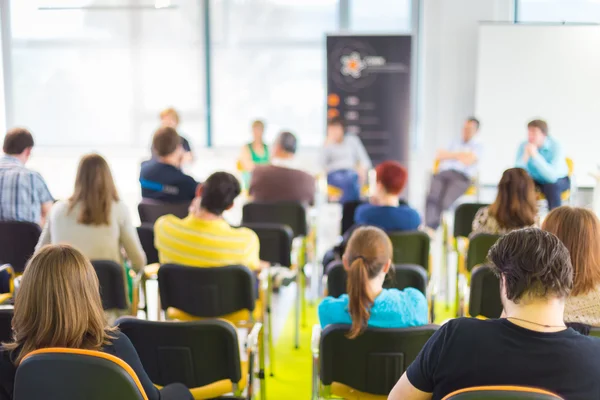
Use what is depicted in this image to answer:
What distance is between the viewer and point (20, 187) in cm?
443

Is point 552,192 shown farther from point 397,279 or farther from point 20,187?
point 20,187

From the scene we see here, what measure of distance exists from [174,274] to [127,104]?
5830 mm

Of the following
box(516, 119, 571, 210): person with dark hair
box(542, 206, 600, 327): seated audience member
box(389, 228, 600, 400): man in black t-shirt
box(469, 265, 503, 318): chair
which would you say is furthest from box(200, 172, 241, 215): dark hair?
box(516, 119, 571, 210): person with dark hair

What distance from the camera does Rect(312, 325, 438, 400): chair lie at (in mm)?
2432

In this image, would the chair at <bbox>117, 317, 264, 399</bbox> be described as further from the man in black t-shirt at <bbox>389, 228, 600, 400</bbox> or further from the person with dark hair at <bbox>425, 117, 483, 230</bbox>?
the person with dark hair at <bbox>425, 117, 483, 230</bbox>

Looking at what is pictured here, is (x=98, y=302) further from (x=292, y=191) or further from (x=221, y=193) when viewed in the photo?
(x=292, y=191)

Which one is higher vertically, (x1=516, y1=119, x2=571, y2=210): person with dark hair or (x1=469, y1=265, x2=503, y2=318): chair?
(x1=516, y1=119, x2=571, y2=210): person with dark hair

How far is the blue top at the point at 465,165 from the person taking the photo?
7523 millimetres

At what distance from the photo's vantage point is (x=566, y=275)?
1769mm

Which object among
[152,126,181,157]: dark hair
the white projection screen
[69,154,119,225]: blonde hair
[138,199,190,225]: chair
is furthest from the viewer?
the white projection screen

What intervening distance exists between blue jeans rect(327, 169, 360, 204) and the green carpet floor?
2432 mm

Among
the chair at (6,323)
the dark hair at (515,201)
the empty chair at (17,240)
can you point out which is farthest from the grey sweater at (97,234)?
the dark hair at (515,201)

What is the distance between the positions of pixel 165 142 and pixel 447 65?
4313mm

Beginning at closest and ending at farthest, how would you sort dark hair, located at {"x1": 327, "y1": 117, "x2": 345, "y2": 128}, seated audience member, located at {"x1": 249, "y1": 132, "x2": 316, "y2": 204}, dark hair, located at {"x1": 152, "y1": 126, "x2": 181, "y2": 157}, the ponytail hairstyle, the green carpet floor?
1. the ponytail hairstyle
2. the green carpet floor
3. dark hair, located at {"x1": 152, "y1": 126, "x2": 181, "y2": 157}
4. seated audience member, located at {"x1": 249, "y1": 132, "x2": 316, "y2": 204}
5. dark hair, located at {"x1": 327, "y1": 117, "x2": 345, "y2": 128}
